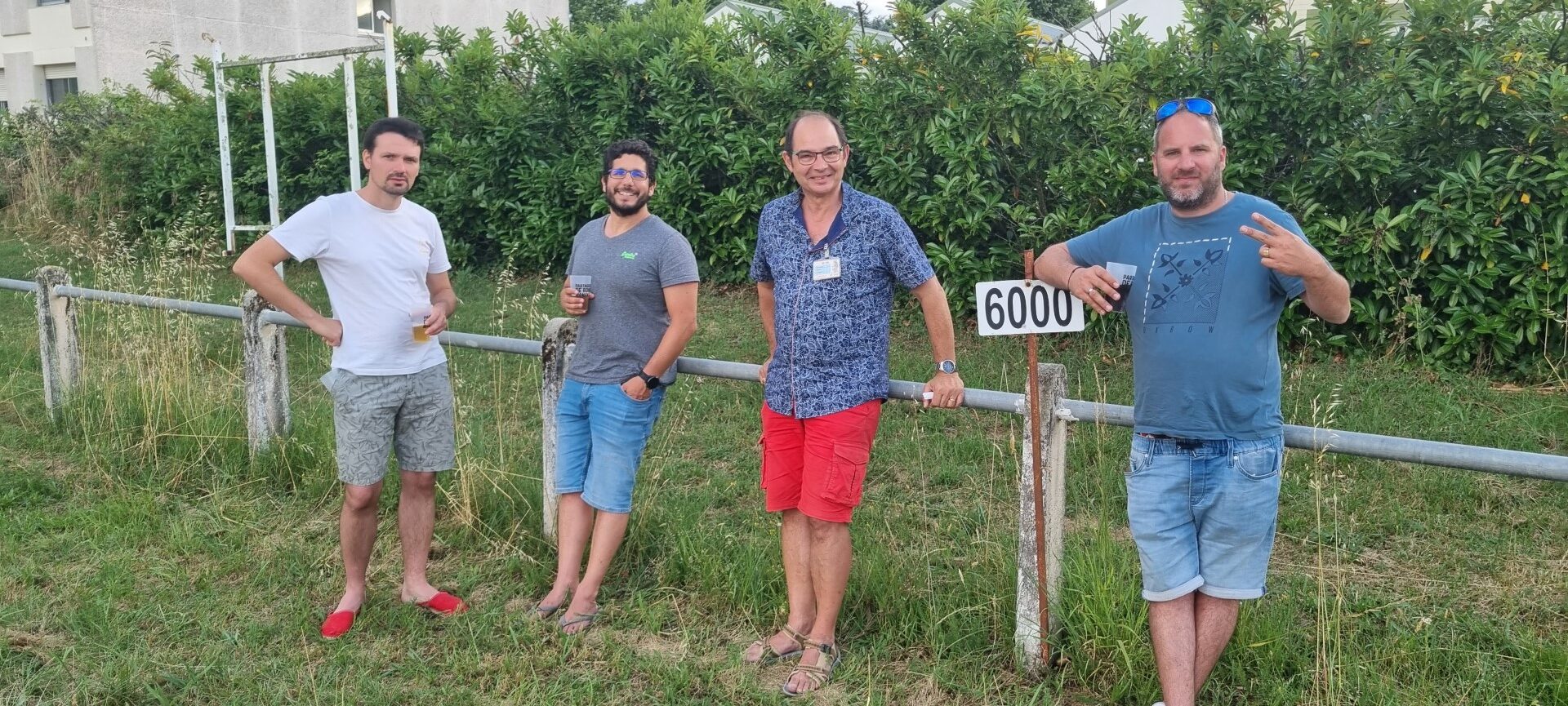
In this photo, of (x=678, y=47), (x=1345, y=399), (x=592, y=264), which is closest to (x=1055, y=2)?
(x=678, y=47)

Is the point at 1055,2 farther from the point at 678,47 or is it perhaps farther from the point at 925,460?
the point at 925,460

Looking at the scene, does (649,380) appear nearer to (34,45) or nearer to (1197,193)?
(1197,193)

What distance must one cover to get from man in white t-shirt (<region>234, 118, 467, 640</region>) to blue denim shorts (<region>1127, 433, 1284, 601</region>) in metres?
2.58

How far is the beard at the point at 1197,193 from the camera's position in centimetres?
302

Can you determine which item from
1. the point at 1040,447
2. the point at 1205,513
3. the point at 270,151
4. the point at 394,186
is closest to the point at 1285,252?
the point at 1205,513

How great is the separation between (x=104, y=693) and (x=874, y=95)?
242 inches

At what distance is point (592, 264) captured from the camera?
4207 mm

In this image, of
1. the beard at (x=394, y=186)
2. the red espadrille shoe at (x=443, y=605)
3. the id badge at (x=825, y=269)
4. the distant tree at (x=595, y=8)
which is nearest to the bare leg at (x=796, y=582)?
the id badge at (x=825, y=269)

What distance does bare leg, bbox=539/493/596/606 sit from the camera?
172 inches

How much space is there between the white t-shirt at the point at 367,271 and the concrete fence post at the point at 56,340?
12.0 ft

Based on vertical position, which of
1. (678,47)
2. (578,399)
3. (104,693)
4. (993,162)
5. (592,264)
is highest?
(678,47)

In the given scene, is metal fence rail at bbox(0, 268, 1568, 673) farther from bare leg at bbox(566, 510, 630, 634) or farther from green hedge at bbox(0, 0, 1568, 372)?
green hedge at bbox(0, 0, 1568, 372)

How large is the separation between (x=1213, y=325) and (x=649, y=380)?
77.0 inches

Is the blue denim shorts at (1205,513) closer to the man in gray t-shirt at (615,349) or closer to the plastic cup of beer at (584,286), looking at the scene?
the man in gray t-shirt at (615,349)
